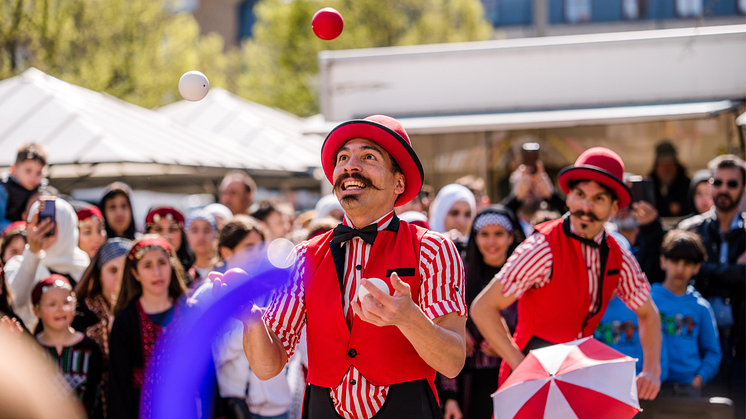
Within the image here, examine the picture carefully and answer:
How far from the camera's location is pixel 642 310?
3.18 m

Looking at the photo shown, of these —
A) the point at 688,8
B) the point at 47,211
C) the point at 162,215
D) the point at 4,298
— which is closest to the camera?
the point at 4,298

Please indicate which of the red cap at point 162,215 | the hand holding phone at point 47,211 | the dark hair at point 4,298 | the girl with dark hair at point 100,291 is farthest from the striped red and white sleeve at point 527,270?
A: the red cap at point 162,215

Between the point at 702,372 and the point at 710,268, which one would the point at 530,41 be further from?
the point at 702,372

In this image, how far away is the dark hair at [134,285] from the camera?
405 cm

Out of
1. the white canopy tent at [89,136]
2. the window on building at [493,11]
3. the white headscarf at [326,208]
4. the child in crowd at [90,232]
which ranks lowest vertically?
the child in crowd at [90,232]

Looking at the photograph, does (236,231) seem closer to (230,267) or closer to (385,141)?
(230,267)

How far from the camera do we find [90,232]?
5188 mm

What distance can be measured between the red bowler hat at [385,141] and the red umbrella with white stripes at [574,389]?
0.95 m

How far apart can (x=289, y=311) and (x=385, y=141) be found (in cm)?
65

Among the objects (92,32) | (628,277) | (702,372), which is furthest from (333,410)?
(92,32)

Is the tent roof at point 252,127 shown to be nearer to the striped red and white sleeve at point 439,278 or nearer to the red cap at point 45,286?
the red cap at point 45,286

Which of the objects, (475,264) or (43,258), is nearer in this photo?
(475,264)

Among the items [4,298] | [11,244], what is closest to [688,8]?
[11,244]

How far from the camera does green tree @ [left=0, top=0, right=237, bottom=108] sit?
46.3ft
